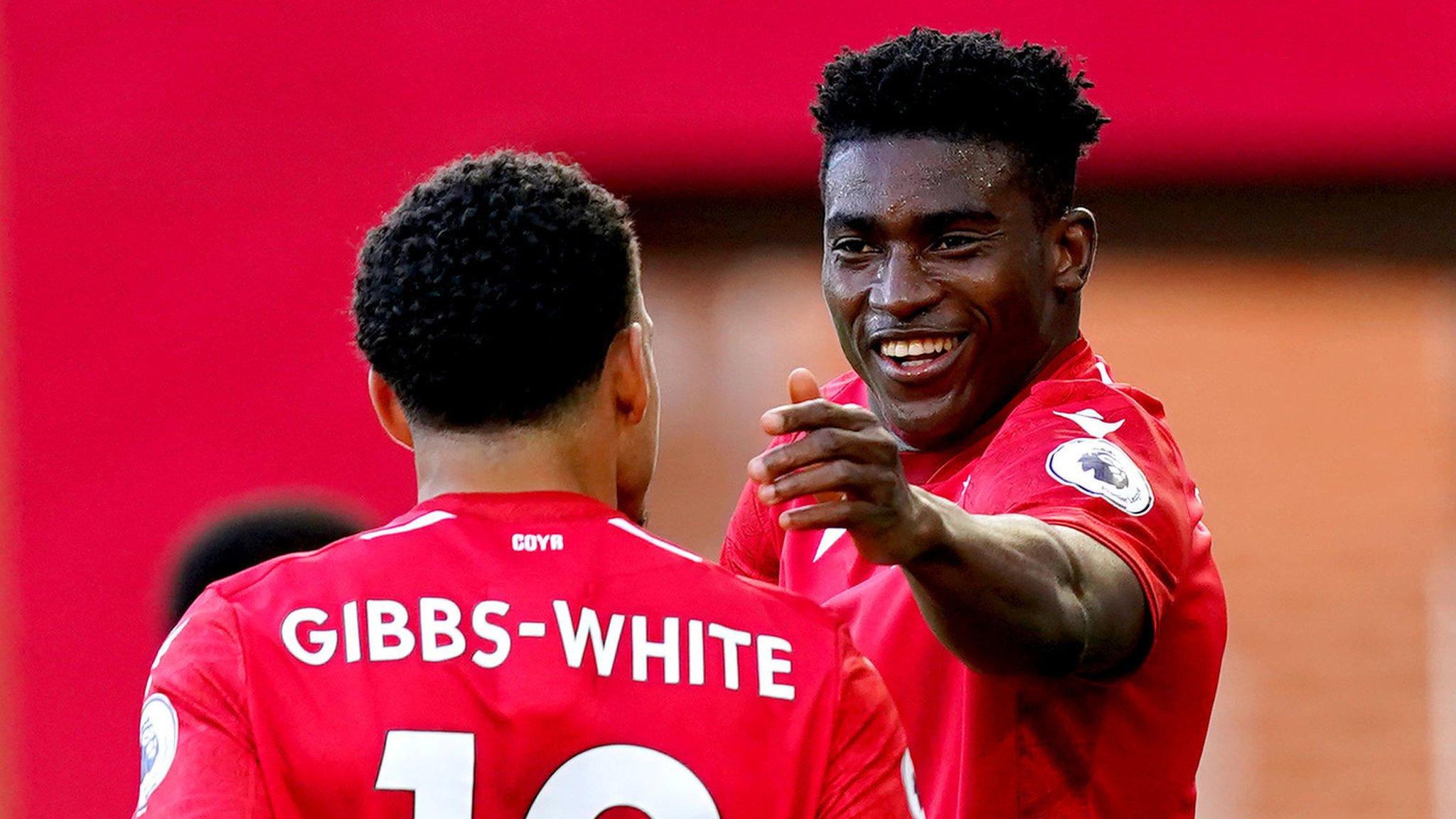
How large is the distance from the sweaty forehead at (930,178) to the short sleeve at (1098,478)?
1.12 feet

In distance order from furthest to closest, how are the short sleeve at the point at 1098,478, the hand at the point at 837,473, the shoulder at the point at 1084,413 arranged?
the shoulder at the point at 1084,413
the short sleeve at the point at 1098,478
the hand at the point at 837,473

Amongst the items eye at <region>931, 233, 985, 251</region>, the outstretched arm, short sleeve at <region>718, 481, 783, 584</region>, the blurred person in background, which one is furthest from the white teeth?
the blurred person in background

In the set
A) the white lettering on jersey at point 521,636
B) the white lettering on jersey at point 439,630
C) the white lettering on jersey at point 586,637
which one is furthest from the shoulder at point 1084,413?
the white lettering on jersey at point 439,630

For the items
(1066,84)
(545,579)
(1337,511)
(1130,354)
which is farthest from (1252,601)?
(545,579)

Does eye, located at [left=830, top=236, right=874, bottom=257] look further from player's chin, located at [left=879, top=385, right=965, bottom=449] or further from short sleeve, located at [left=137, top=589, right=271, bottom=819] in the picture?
short sleeve, located at [left=137, top=589, right=271, bottom=819]

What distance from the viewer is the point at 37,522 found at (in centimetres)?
727

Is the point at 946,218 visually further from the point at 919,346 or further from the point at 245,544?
the point at 245,544

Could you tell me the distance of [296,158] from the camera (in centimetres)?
738

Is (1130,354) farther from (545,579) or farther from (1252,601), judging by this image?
(545,579)

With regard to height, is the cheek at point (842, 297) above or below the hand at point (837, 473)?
above

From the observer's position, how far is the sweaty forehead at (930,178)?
10.8 ft

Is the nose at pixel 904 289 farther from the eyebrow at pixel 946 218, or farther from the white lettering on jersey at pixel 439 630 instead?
the white lettering on jersey at pixel 439 630

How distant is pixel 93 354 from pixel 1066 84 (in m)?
4.82

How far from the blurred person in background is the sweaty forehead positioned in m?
1.82
